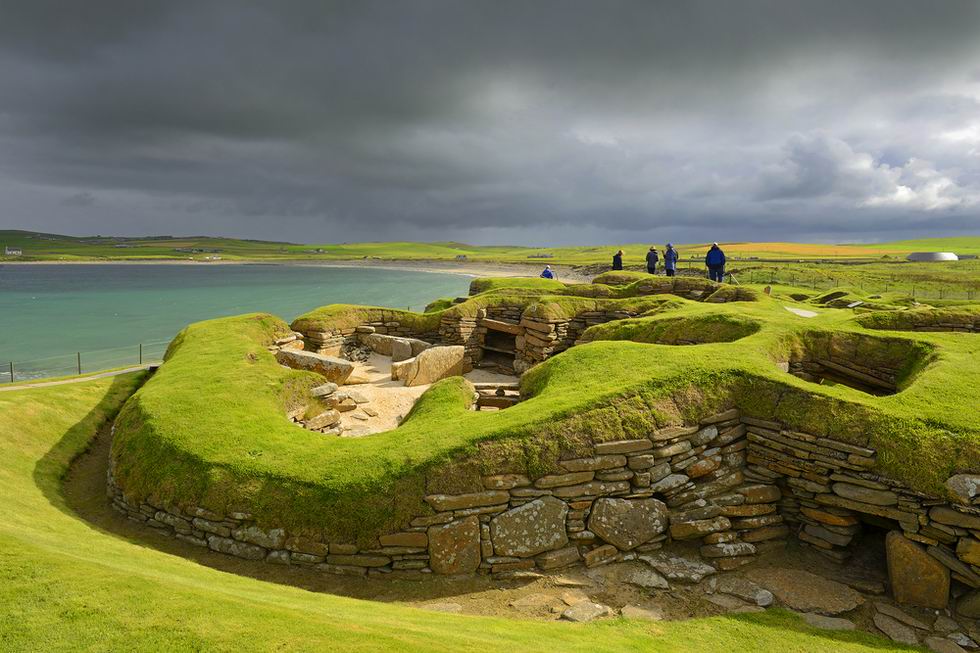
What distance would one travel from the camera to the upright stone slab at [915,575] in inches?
265

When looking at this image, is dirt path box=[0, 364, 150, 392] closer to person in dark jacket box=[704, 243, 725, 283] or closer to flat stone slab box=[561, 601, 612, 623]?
flat stone slab box=[561, 601, 612, 623]

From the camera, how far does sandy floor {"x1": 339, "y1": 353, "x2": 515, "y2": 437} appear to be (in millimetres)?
12703

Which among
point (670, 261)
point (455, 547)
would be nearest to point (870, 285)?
point (670, 261)

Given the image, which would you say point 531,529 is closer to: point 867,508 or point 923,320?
point 867,508

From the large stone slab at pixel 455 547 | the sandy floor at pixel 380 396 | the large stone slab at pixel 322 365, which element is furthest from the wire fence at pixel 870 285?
the large stone slab at pixel 455 547

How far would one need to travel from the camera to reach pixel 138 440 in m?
9.39

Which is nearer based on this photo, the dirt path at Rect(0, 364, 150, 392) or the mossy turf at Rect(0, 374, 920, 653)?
the mossy turf at Rect(0, 374, 920, 653)

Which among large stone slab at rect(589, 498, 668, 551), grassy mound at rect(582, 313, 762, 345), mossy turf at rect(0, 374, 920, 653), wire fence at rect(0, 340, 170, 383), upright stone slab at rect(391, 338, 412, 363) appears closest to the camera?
mossy turf at rect(0, 374, 920, 653)

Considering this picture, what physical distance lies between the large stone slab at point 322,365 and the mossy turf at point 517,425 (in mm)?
3559

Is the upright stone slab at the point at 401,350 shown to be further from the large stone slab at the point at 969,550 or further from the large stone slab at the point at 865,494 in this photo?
the large stone slab at the point at 969,550

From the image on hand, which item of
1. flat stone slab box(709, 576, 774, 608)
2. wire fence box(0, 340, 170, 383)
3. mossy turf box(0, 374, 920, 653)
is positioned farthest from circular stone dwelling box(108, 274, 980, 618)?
wire fence box(0, 340, 170, 383)

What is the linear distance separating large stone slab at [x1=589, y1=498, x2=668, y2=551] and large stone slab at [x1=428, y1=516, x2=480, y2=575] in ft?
5.75

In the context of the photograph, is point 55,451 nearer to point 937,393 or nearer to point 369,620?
point 369,620

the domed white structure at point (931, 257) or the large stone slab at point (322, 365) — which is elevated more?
the domed white structure at point (931, 257)
